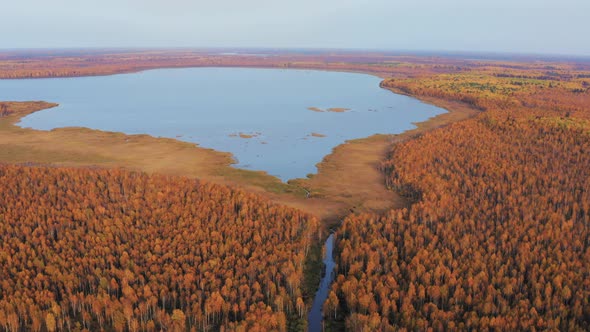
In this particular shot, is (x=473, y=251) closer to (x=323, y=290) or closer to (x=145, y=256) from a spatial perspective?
(x=323, y=290)

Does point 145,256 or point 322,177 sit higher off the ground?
point 322,177

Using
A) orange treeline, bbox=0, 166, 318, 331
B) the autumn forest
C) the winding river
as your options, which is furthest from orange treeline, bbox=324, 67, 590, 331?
orange treeline, bbox=0, 166, 318, 331

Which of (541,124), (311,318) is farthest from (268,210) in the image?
(541,124)

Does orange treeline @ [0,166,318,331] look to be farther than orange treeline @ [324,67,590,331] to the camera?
Yes

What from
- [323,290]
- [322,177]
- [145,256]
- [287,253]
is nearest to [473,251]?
[323,290]

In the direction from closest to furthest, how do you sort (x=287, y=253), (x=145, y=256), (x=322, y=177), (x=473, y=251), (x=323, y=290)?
(x=323, y=290)
(x=145, y=256)
(x=287, y=253)
(x=473, y=251)
(x=322, y=177)

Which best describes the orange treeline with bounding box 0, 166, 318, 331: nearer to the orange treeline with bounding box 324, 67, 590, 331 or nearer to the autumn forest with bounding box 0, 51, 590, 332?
the autumn forest with bounding box 0, 51, 590, 332
